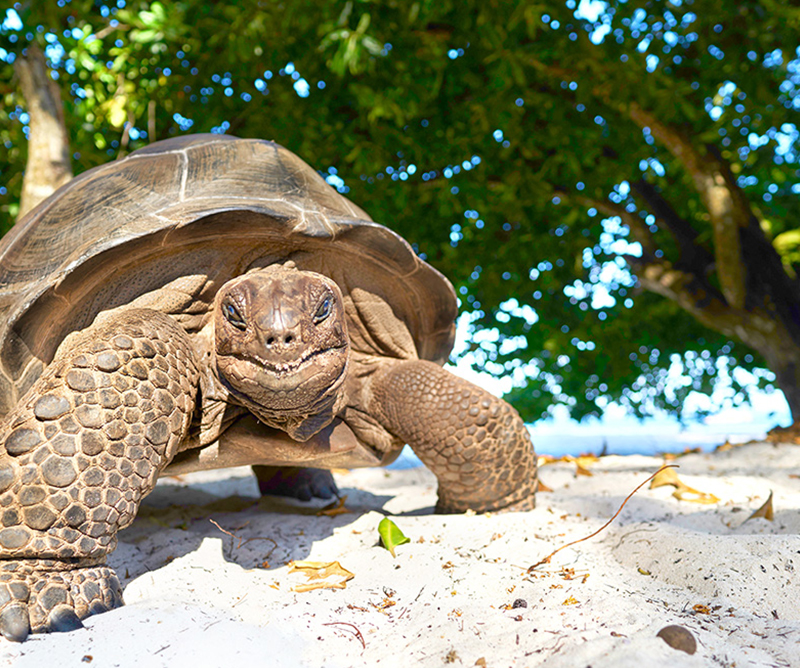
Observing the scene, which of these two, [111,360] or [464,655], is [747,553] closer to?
[464,655]

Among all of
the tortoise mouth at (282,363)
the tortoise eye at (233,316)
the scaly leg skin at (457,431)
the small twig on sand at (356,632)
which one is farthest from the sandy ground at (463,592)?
the tortoise eye at (233,316)

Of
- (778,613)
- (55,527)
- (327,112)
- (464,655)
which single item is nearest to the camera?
(464,655)

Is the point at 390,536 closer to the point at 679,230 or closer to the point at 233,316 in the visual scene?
the point at 233,316

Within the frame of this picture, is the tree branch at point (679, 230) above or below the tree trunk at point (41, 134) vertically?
below

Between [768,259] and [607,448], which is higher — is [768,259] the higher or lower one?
the higher one

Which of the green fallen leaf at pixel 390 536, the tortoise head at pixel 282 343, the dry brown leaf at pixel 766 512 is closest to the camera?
the tortoise head at pixel 282 343

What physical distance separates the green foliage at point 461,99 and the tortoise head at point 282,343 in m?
2.15

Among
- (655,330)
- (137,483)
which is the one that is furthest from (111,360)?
(655,330)

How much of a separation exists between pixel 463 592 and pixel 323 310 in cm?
91

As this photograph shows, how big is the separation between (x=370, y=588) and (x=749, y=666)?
99cm

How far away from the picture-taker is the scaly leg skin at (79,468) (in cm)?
155

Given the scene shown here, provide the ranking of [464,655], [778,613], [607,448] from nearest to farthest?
[464,655] < [778,613] < [607,448]

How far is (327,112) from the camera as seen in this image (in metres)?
5.40

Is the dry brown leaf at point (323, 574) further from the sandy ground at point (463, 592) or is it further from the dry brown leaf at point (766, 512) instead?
the dry brown leaf at point (766, 512)
